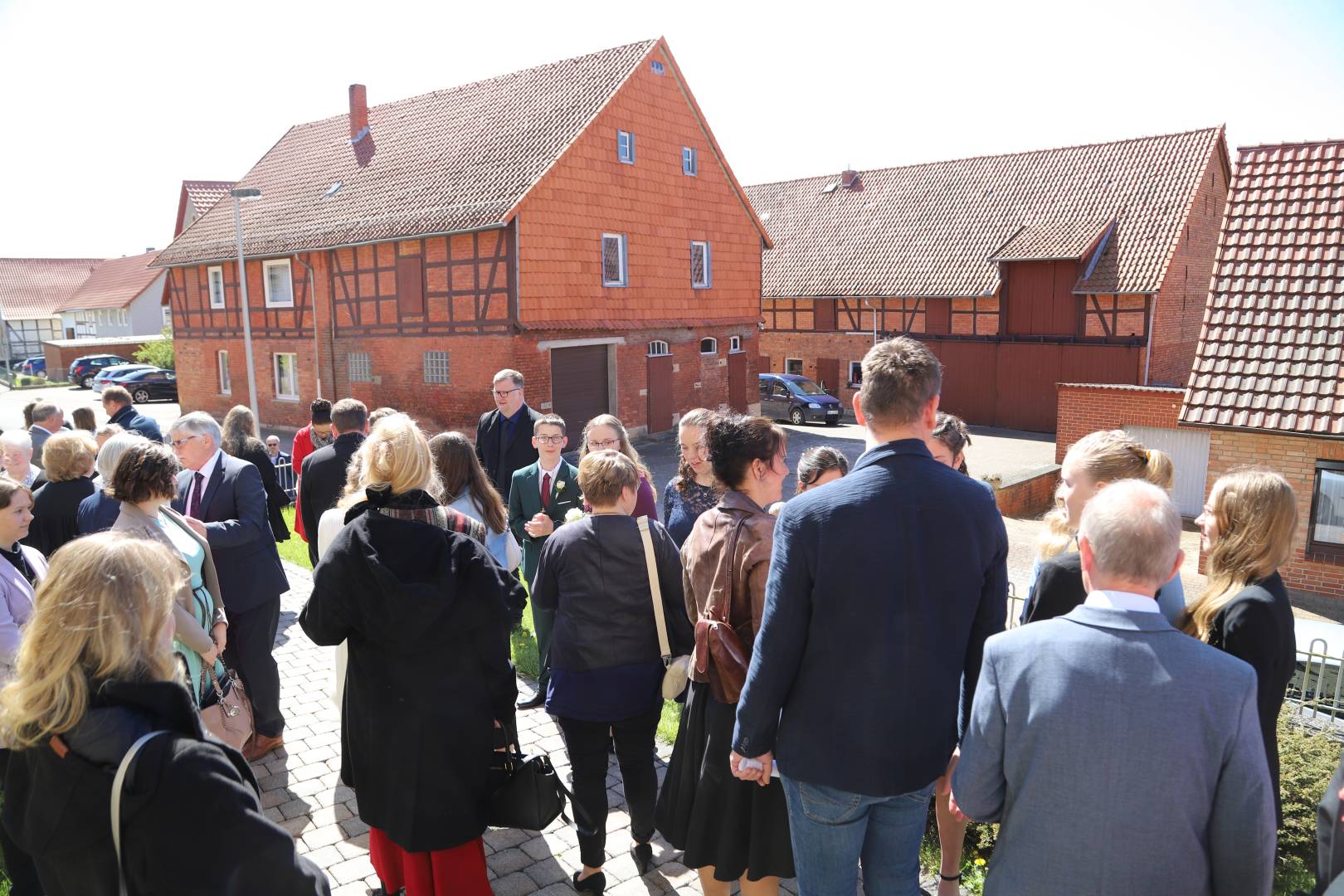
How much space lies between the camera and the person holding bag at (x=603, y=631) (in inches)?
160

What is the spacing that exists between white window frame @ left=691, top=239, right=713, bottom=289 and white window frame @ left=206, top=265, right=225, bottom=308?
1425 cm

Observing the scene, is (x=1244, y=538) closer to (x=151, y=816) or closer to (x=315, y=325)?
(x=151, y=816)

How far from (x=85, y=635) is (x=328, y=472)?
14.1ft

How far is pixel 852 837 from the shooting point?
9.58 feet

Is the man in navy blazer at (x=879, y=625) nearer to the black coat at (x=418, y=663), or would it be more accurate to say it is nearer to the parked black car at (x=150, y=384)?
the black coat at (x=418, y=663)

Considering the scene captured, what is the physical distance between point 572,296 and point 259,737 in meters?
16.9

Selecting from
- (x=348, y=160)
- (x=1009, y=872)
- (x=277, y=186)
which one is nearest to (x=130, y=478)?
(x=1009, y=872)

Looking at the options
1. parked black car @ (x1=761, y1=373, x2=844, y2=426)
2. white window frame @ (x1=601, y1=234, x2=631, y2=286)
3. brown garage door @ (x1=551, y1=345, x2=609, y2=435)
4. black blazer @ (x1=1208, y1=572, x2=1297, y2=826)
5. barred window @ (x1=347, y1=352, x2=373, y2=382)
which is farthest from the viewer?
parked black car @ (x1=761, y1=373, x2=844, y2=426)

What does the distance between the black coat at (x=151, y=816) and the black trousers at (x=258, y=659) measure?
10.5 feet

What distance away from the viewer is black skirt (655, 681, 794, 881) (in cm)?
336

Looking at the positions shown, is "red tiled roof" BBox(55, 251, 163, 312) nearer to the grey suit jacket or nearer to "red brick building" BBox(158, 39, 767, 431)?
"red brick building" BBox(158, 39, 767, 431)

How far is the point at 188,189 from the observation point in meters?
31.8

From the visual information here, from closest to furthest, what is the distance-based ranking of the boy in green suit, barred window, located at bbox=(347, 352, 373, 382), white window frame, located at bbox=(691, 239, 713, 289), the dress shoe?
the dress shoe → the boy in green suit → barred window, located at bbox=(347, 352, 373, 382) → white window frame, located at bbox=(691, 239, 713, 289)

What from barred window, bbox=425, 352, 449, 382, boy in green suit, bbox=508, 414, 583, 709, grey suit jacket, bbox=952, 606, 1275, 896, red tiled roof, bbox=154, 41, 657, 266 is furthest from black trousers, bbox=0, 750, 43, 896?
barred window, bbox=425, 352, 449, 382
